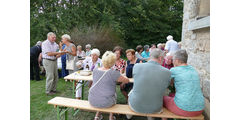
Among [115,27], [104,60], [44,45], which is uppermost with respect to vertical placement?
[115,27]

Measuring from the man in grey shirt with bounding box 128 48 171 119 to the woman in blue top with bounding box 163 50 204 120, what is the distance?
0.20 m

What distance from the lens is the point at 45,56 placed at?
421cm

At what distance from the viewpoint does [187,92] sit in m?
2.13

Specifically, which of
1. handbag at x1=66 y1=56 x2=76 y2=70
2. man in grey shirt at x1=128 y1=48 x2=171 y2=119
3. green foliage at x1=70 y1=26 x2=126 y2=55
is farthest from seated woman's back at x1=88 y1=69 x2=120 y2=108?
green foliage at x1=70 y1=26 x2=126 y2=55

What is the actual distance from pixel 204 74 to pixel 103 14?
11.2 m

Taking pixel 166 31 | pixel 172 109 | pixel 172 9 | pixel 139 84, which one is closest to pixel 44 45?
pixel 139 84

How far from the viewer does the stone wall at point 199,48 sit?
266 centimetres

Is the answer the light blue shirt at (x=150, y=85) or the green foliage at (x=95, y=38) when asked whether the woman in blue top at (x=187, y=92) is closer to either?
the light blue shirt at (x=150, y=85)

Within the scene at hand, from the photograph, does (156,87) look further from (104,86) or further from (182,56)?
(104,86)

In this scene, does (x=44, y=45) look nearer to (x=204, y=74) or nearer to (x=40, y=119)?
(x=40, y=119)

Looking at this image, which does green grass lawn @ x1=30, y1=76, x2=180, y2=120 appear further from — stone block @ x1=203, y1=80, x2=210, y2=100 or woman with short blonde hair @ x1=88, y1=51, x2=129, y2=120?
stone block @ x1=203, y1=80, x2=210, y2=100

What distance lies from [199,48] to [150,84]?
1.63 m

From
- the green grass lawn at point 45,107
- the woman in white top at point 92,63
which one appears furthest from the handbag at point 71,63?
the woman in white top at point 92,63

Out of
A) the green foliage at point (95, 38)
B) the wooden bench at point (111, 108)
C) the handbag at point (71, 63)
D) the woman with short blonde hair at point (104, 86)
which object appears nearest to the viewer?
the wooden bench at point (111, 108)
